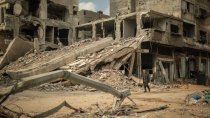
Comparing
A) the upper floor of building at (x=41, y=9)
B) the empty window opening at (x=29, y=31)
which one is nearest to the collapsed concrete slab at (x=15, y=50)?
the upper floor of building at (x=41, y=9)

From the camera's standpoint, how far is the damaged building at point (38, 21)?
3619 cm

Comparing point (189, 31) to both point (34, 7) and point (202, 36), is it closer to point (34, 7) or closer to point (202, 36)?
point (202, 36)

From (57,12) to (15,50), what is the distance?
1623cm

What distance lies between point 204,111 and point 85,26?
31.6 meters

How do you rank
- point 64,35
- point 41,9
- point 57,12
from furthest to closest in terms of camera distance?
point 57,12, point 64,35, point 41,9

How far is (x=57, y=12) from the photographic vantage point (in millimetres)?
44625

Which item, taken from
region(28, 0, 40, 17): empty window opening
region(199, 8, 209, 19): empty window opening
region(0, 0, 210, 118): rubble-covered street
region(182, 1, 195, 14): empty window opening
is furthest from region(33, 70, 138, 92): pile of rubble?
region(199, 8, 209, 19): empty window opening

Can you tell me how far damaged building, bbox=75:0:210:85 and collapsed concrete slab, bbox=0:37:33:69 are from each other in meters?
7.68

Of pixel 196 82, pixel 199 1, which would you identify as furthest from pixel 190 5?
pixel 196 82

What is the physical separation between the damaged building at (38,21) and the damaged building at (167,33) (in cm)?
249

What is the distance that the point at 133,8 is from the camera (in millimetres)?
39219

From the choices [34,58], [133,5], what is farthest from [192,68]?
[34,58]

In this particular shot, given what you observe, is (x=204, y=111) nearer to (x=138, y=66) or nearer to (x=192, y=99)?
(x=192, y=99)

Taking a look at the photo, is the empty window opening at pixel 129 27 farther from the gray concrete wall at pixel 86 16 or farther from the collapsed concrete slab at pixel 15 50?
the gray concrete wall at pixel 86 16
